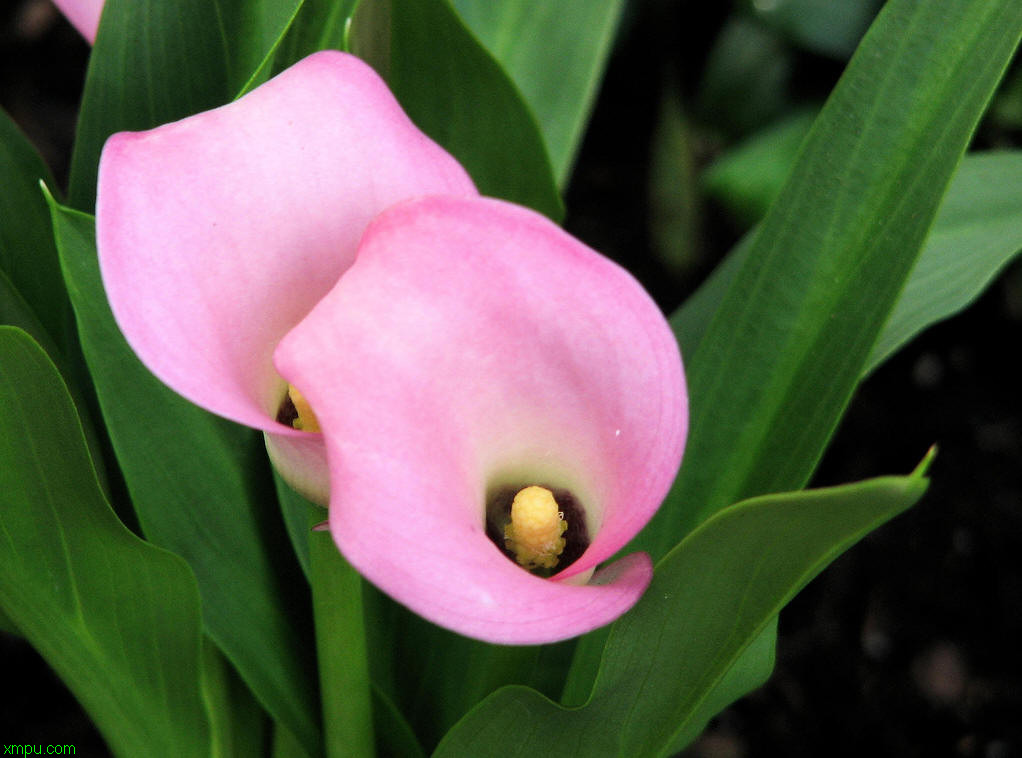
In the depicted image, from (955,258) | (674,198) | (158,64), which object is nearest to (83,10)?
(158,64)

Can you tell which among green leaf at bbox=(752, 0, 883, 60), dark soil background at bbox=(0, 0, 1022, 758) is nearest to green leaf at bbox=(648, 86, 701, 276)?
dark soil background at bbox=(0, 0, 1022, 758)

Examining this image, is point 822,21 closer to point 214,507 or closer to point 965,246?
point 965,246

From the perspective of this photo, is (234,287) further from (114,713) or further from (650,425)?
(114,713)

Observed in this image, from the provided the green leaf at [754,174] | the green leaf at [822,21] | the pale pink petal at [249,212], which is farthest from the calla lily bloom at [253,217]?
the green leaf at [822,21]

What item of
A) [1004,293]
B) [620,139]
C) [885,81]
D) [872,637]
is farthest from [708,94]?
[885,81]

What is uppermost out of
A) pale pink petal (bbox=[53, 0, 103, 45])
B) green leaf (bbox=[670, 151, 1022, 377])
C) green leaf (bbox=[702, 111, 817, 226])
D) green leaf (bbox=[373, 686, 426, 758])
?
pale pink petal (bbox=[53, 0, 103, 45])

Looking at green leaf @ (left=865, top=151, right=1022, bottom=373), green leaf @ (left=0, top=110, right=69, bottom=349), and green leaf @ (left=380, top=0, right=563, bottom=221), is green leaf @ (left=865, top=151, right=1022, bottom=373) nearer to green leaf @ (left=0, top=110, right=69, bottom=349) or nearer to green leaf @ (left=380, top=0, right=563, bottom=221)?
green leaf @ (left=380, top=0, right=563, bottom=221)

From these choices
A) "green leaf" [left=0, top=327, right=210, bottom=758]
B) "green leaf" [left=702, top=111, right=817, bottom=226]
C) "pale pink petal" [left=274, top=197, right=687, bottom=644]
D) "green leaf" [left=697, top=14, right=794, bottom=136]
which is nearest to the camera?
"pale pink petal" [left=274, top=197, right=687, bottom=644]
